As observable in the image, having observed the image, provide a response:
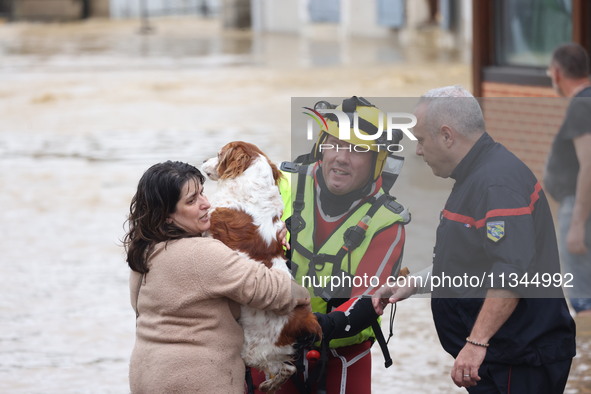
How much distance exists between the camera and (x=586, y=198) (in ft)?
20.0

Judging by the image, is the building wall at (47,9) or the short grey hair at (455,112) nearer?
the short grey hair at (455,112)

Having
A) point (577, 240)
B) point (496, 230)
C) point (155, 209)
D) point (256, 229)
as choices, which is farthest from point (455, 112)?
point (577, 240)

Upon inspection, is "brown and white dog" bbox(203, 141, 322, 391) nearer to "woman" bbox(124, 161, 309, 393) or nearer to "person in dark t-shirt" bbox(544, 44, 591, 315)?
"woman" bbox(124, 161, 309, 393)

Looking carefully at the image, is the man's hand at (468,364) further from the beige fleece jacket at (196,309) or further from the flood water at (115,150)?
the beige fleece jacket at (196,309)

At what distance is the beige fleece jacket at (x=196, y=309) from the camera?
11.2 feet

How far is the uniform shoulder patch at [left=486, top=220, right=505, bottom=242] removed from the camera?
343 cm

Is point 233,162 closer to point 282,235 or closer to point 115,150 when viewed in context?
point 282,235

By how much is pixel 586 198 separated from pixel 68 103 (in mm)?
16609

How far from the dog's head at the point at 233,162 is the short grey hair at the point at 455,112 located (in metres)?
0.57

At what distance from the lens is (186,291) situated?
3453 mm

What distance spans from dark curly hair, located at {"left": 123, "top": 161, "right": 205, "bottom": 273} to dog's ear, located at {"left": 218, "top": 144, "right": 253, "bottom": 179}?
0.36ft

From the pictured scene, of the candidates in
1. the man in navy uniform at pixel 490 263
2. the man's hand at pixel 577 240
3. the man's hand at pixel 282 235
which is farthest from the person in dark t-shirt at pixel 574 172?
the man's hand at pixel 282 235

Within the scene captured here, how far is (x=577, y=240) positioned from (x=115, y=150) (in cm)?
1009

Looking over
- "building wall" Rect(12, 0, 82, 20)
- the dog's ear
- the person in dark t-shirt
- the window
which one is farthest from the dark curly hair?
"building wall" Rect(12, 0, 82, 20)
